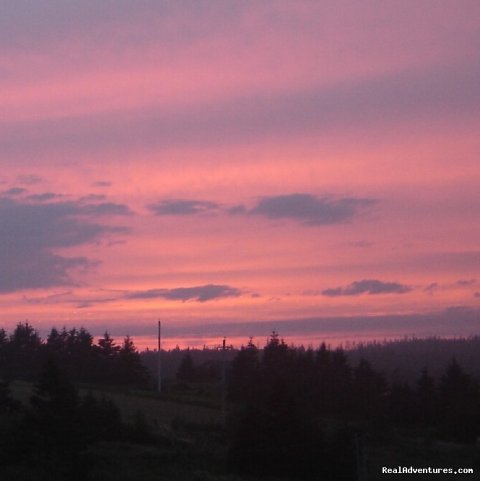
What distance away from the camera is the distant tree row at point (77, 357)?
92.6 metres

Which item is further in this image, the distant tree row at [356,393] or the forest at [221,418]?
the distant tree row at [356,393]

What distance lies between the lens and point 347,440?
40219mm

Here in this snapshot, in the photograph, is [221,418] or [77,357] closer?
[221,418]

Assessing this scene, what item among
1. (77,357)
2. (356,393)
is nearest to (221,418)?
(356,393)

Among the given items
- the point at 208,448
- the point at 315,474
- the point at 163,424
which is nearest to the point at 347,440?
the point at 315,474

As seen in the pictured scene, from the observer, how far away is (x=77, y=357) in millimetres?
95000

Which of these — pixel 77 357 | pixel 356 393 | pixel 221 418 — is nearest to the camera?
pixel 221 418

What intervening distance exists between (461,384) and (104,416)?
36084 mm

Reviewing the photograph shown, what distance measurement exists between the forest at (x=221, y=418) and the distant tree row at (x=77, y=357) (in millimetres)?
137

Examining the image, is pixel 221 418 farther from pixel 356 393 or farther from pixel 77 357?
pixel 77 357

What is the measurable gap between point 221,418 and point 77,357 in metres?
31.3

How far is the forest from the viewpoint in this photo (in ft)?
121

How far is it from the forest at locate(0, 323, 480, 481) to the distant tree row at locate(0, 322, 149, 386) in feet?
0.45

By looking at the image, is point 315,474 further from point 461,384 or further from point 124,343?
point 124,343
